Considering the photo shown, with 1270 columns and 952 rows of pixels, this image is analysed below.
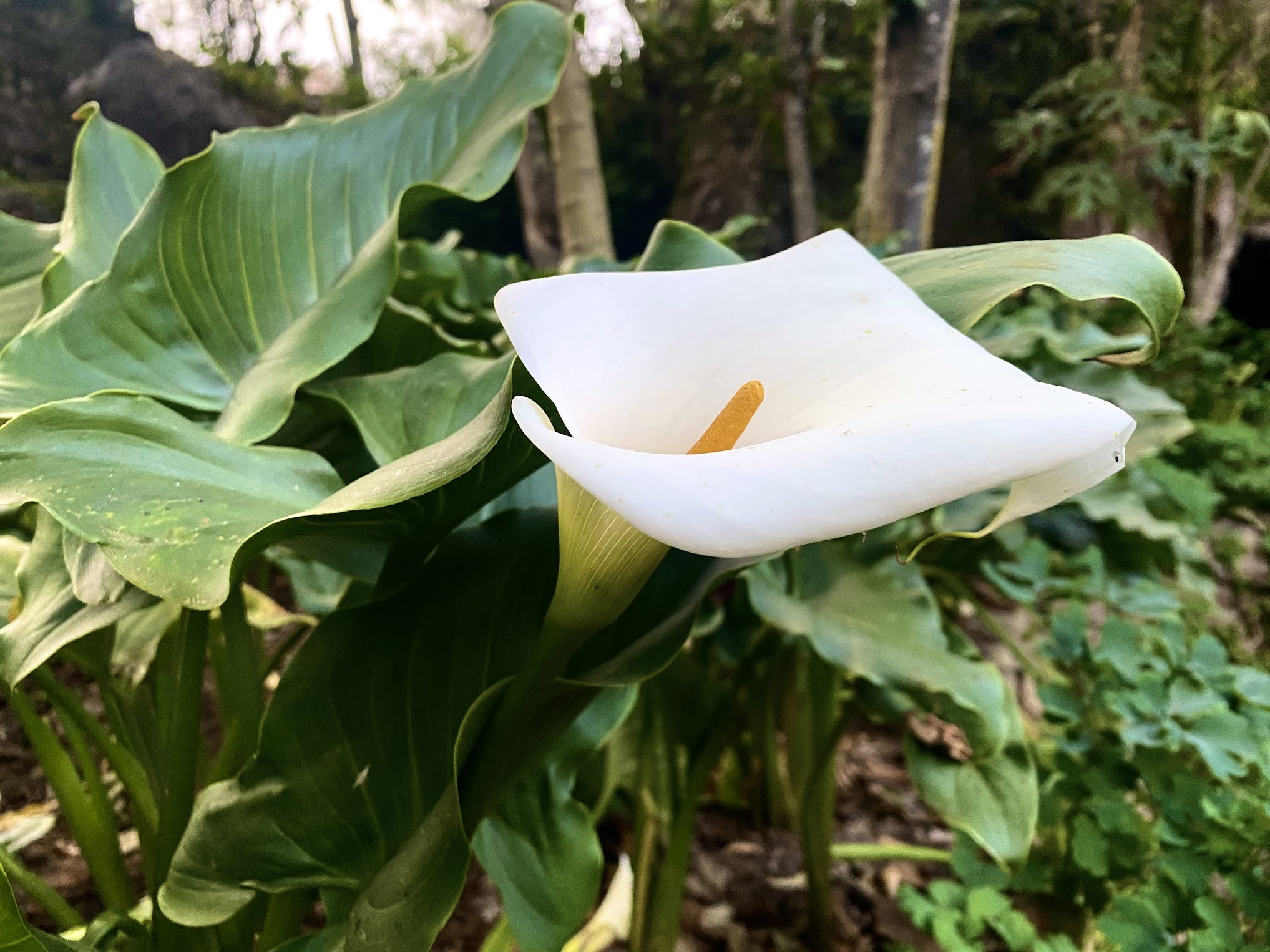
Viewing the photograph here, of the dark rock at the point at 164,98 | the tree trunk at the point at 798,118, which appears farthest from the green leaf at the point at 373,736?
the tree trunk at the point at 798,118

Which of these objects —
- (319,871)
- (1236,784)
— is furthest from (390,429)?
(1236,784)

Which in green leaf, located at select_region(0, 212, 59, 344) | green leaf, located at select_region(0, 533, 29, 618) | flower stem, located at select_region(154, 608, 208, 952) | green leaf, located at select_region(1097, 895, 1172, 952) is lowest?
green leaf, located at select_region(1097, 895, 1172, 952)

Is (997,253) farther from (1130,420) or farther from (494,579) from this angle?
(494,579)

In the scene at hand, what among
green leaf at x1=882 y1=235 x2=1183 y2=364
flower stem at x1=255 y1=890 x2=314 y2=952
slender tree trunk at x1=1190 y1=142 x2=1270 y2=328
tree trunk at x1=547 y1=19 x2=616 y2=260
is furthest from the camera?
slender tree trunk at x1=1190 y1=142 x2=1270 y2=328

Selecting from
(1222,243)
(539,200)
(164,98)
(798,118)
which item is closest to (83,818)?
(539,200)

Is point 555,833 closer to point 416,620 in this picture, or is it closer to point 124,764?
point 416,620

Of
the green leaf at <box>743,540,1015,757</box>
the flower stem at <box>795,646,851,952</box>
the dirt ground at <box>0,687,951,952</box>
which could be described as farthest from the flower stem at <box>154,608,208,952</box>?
the flower stem at <box>795,646,851,952</box>

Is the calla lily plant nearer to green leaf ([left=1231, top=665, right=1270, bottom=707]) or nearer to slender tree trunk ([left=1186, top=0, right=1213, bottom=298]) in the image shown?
green leaf ([left=1231, top=665, right=1270, bottom=707])
